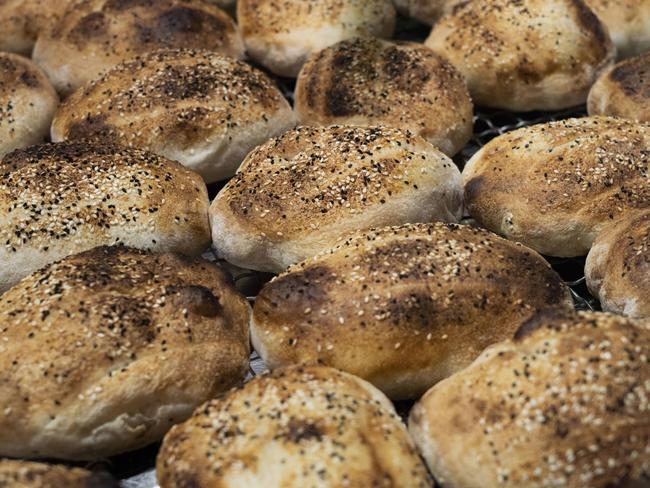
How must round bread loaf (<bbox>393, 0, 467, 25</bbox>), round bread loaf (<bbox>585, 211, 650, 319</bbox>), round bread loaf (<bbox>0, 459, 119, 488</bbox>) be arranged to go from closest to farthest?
1. round bread loaf (<bbox>0, 459, 119, 488</bbox>)
2. round bread loaf (<bbox>585, 211, 650, 319</bbox>)
3. round bread loaf (<bbox>393, 0, 467, 25</bbox>)

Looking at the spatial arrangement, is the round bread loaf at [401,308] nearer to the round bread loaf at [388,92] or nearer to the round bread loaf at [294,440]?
the round bread loaf at [294,440]

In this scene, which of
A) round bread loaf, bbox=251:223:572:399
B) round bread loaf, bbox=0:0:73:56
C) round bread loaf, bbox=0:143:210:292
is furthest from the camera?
round bread loaf, bbox=0:0:73:56

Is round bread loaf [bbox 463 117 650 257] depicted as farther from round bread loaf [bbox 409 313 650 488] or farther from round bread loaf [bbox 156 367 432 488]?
round bread loaf [bbox 156 367 432 488]

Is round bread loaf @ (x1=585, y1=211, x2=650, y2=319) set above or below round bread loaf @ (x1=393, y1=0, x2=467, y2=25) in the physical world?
below

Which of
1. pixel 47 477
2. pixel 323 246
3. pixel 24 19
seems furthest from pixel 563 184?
pixel 24 19

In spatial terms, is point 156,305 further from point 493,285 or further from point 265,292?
point 493,285

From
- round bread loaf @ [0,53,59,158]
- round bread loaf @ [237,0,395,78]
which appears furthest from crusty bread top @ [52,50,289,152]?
round bread loaf @ [237,0,395,78]

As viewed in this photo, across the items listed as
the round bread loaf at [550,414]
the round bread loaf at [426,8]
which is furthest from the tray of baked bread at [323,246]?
the round bread loaf at [426,8]
